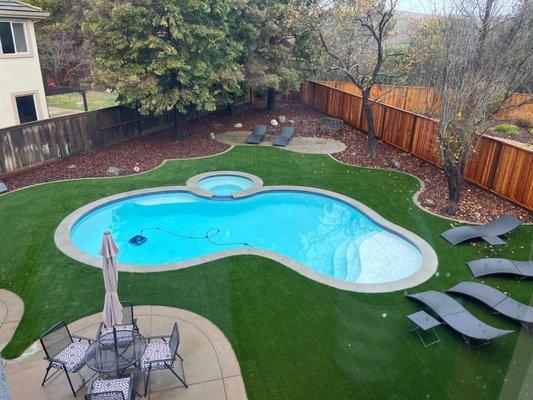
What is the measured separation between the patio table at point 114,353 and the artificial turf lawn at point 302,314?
6.11 feet

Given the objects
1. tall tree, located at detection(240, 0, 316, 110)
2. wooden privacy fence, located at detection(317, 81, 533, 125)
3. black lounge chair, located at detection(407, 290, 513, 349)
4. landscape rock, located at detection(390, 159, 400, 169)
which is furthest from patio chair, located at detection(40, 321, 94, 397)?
wooden privacy fence, located at detection(317, 81, 533, 125)

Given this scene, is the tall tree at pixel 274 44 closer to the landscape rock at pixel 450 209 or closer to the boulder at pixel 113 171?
the boulder at pixel 113 171

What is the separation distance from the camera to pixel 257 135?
73.2 ft

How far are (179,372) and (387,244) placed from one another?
7.56m

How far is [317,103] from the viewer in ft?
95.9

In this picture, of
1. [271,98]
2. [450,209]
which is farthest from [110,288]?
[271,98]

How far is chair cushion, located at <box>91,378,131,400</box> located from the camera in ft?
20.1

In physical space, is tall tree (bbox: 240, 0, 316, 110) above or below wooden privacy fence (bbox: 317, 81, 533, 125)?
above

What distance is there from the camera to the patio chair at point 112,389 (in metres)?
6.07

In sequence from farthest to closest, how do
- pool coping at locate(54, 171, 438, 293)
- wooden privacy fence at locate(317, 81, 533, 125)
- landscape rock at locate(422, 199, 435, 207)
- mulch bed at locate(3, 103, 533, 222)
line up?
wooden privacy fence at locate(317, 81, 533, 125) → landscape rock at locate(422, 199, 435, 207) → mulch bed at locate(3, 103, 533, 222) → pool coping at locate(54, 171, 438, 293)

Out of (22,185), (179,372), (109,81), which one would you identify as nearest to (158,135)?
(109,81)

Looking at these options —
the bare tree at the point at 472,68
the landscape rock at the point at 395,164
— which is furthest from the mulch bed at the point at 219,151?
the bare tree at the point at 472,68

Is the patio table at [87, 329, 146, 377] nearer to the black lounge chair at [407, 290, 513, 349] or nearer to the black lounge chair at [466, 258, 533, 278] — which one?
the black lounge chair at [407, 290, 513, 349]

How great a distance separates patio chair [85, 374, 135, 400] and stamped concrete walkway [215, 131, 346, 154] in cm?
1573
